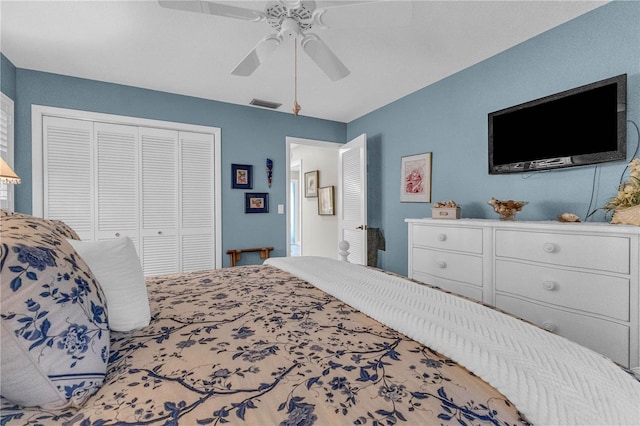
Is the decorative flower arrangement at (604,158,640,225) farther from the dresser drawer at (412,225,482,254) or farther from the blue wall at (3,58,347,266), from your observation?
the blue wall at (3,58,347,266)

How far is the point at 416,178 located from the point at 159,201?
2912 mm

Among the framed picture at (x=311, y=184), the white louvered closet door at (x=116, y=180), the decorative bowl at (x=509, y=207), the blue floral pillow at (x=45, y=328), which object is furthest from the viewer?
the framed picture at (x=311, y=184)

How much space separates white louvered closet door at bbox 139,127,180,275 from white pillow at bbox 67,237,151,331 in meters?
2.52

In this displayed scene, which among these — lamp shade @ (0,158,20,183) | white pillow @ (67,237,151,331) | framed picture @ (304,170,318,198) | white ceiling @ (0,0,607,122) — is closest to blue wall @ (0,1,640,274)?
white ceiling @ (0,0,607,122)

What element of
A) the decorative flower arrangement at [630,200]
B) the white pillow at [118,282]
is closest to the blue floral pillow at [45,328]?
the white pillow at [118,282]

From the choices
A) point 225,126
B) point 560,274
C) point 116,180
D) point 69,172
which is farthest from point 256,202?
point 560,274

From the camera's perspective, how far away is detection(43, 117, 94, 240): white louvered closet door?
286cm

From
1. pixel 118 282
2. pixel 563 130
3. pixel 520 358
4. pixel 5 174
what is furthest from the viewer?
pixel 563 130

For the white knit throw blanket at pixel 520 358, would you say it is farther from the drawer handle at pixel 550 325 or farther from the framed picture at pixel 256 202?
the framed picture at pixel 256 202

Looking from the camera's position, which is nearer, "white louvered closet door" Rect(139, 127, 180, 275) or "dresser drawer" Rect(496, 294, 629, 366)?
"dresser drawer" Rect(496, 294, 629, 366)

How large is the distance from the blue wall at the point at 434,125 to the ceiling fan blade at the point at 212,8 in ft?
6.77

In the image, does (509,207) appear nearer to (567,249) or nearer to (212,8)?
(567,249)

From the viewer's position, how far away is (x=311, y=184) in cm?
576

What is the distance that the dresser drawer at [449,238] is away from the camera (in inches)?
85.1
